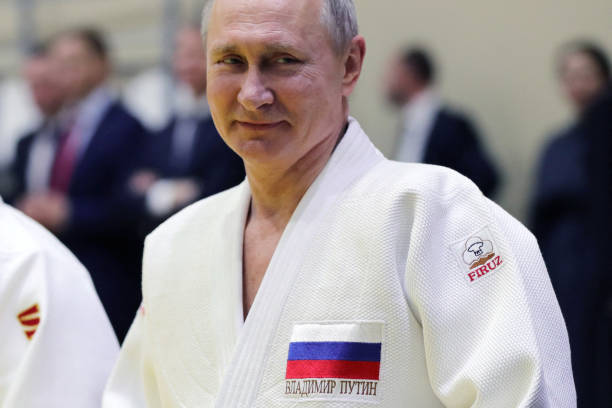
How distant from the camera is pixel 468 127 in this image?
5.52 m

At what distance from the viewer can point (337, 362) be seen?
1.90 meters

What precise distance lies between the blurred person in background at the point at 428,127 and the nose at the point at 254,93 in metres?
3.34

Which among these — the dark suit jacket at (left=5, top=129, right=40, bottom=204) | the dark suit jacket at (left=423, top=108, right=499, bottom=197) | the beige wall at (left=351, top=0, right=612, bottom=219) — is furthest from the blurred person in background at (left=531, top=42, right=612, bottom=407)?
the dark suit jacket at (left=5, top=129, right=40, bottom=204)

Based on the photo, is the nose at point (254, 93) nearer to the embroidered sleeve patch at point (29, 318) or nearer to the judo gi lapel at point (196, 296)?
the judo gi lapel at point (196, 296)

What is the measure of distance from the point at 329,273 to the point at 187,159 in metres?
3.10

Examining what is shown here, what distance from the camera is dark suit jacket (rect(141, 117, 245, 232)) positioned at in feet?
15.2

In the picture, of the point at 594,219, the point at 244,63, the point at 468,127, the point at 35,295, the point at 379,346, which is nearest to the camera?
the point at 379,346

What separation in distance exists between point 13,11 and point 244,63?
627cm

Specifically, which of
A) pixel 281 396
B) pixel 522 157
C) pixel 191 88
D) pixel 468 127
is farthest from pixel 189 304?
pixel 522 157

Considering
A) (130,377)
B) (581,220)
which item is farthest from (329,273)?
(581,220)

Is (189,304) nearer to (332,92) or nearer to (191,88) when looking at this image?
(332,92)

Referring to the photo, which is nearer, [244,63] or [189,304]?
[244,63]

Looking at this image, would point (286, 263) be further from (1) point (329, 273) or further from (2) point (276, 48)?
(2) point (276, 48)

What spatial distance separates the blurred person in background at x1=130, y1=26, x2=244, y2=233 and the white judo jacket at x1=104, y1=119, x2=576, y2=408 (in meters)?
2.54
